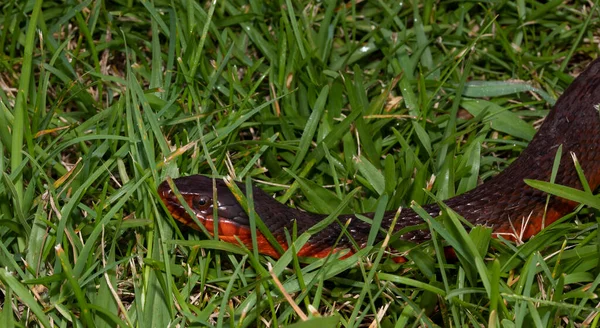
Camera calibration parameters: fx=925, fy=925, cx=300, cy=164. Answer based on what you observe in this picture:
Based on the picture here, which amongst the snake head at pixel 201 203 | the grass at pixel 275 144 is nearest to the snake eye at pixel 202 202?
the snake head at pixel 201 203

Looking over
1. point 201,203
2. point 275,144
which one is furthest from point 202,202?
point 275,144

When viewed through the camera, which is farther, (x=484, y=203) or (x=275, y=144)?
(x=275, y=144)

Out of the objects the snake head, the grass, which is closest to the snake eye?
the snake head

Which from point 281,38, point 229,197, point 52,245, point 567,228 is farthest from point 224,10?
point 567,228

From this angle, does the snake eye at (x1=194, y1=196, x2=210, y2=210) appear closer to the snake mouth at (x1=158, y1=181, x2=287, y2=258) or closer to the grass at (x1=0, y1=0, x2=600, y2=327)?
the snake mouth at (x1=158, y1=181, x2=287, y2=258)

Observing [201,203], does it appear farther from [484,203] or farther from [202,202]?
[484,203]

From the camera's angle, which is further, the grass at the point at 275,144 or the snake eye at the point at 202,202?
the snake eye at the point at 202,202

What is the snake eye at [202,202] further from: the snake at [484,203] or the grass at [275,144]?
the grass at [275,144]
